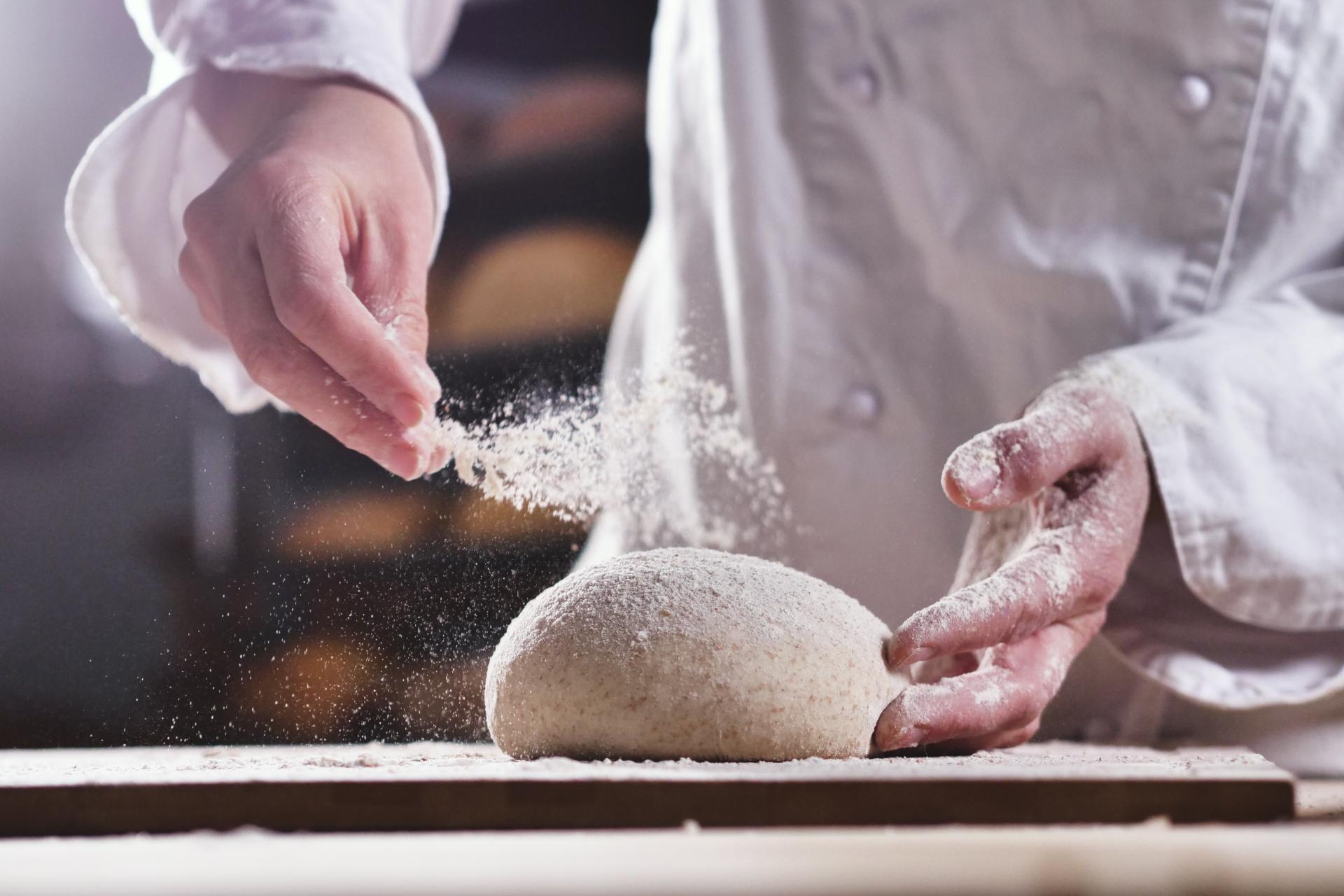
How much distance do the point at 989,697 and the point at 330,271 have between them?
23.5 inches

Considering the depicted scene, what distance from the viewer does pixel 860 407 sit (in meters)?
1.20

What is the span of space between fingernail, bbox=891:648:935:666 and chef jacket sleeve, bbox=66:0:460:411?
23.3 inches

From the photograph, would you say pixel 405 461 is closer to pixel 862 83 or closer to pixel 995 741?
pixel 995 741

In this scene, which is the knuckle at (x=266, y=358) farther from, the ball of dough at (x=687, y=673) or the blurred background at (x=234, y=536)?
the ball of dough at (x=687, y=673)

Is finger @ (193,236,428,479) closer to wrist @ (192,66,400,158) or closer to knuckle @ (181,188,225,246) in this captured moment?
knuckle @ (181,188,225,246)

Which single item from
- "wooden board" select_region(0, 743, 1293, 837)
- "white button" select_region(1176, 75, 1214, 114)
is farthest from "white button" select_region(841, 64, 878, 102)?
"wooden board" select_region(0, 743, 1293, 837)

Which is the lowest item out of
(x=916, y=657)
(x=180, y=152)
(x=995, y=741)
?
(x=995, y=741)

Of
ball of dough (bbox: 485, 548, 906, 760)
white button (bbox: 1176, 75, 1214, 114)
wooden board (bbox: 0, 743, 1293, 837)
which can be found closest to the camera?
wooden board (bbox: 0, 743, 1293, 837)

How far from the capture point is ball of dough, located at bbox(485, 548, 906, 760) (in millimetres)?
747

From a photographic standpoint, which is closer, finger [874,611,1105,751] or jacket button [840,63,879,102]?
finger [874,611,1105,751]

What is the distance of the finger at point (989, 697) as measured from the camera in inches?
31.0

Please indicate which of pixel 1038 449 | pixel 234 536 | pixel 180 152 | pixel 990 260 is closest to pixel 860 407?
pixel 990 260

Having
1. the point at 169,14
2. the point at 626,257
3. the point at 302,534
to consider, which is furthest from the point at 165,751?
the point at 626,257

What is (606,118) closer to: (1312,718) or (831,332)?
(831,332)
